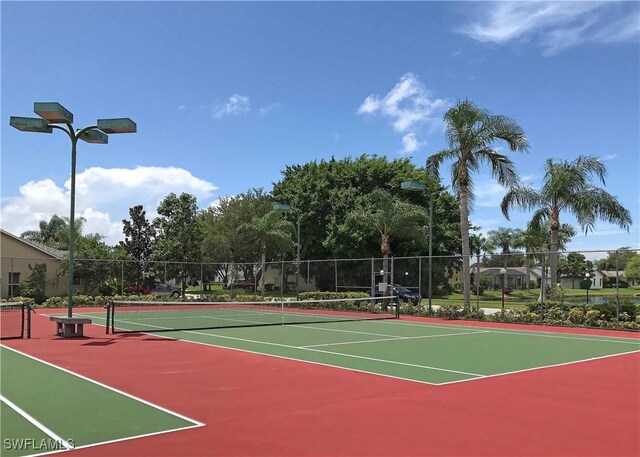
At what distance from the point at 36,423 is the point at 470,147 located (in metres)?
24.3

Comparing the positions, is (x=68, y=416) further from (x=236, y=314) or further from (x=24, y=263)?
(x=24, y=263)

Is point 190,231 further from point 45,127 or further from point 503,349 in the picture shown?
point 503,349

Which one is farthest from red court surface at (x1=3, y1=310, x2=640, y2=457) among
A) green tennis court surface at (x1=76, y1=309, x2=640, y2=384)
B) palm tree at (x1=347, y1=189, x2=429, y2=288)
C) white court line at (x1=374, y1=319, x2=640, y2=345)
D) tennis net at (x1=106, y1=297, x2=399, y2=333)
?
palm tree at (x1=347, y1=189, x2=429, y2=288)

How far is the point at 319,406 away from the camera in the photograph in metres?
7.59

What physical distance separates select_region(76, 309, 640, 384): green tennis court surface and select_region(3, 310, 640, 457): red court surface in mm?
743

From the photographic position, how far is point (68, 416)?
691 cm

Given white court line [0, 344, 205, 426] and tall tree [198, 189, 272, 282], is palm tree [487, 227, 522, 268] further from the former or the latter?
white court line [0, 344, 205, 426]

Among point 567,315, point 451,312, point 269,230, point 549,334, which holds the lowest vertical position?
point 549,334

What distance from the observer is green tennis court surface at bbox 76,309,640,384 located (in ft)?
36.5

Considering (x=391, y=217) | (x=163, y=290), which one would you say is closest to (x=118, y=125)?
(x=391, y=217)

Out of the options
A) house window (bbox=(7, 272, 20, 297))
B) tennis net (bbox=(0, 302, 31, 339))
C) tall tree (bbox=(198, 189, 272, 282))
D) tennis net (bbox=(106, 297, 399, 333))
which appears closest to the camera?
tennis net (bbox=(0, 302, 31, 339))

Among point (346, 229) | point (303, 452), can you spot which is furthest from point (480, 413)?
point (346, 229)

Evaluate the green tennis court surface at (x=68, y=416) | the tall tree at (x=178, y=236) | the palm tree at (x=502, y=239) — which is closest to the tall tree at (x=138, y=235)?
the tall tree at (x=178, y=236)

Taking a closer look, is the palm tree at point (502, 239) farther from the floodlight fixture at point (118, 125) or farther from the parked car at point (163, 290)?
the floodlight fixture at point (118, 125)
